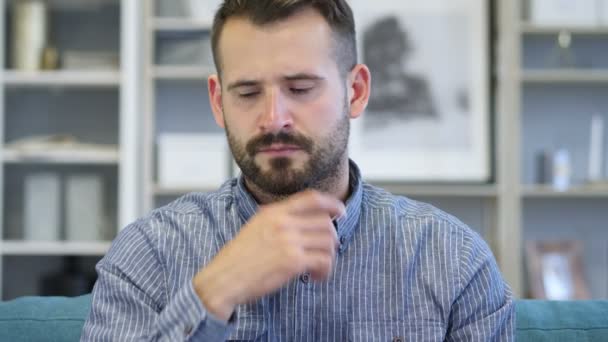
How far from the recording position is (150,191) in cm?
278

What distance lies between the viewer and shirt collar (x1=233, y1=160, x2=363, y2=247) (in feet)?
3.86

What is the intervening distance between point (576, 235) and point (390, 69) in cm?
102

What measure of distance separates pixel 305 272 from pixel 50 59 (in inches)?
80.7

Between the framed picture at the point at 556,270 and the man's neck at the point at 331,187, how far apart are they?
1810mm

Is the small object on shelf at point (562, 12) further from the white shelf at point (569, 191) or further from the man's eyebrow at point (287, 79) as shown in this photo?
the man's eyebrow at point (287, 79)

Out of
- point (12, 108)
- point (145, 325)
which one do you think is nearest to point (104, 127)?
point (12, 108)

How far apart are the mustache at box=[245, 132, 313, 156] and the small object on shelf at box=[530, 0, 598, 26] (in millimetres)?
1970

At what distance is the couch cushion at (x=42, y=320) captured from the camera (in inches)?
48.4

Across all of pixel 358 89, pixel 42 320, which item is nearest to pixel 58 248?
pixel 42 320

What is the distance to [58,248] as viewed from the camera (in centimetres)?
275

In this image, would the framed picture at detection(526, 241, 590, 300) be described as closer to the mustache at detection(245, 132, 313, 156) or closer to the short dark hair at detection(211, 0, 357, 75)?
the short dark hair at detection(211, 0, 357, 75)

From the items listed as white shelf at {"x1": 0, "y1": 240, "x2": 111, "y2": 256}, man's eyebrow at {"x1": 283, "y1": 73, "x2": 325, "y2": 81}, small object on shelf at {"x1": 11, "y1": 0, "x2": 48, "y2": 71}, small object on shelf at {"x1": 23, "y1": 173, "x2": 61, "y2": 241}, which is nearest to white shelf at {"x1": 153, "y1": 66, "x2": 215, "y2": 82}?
small object on shelf at {"x1": 11, "y1": 0, "x2": 48, "y2": 71}

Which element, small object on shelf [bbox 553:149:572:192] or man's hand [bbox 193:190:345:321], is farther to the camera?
small object on shelf [bbox 553:149:572:192]

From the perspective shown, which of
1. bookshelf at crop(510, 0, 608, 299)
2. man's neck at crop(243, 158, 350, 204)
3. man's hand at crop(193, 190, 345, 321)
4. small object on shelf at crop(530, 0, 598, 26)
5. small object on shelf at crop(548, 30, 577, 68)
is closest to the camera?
man's hand at crop(193, 190, 345, 321)
